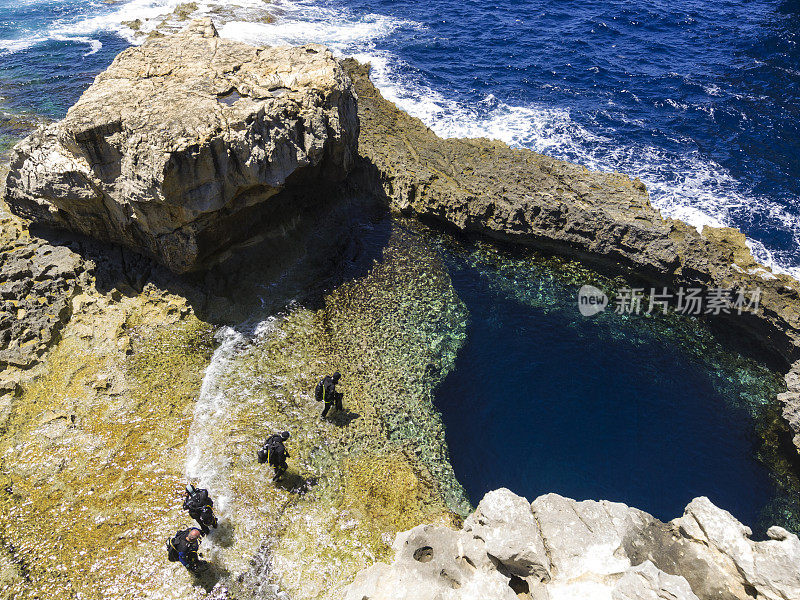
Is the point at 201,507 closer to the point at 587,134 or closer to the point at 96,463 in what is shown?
the point at 96,463

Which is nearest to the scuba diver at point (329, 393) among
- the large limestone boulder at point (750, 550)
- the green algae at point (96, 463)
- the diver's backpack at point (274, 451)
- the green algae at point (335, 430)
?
the green algae at point (335, 430)

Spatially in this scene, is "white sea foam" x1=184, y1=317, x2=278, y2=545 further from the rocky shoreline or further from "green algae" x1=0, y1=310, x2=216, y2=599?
"green algae" x1=0, y1=310, x2=216, y2=599

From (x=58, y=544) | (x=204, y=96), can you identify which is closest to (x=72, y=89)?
(x=204, y=96)

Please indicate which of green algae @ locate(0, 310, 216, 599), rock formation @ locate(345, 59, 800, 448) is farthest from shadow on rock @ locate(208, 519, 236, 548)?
rock formation @ locate(345, 59, 800, 448)

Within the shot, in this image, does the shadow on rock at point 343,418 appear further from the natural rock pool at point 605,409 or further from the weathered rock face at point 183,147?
the weathered rock face at point 183,147

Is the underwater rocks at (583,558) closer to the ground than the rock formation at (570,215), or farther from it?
closer to the ground

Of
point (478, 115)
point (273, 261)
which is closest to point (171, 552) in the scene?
point (273, 261)
